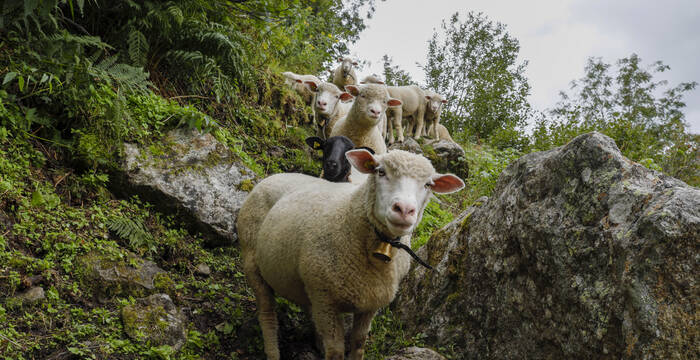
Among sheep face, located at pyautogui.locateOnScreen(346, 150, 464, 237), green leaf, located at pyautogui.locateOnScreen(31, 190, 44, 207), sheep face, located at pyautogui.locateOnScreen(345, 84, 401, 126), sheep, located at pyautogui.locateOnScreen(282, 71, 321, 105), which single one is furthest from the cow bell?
sheep, located at pyautogui.locateOnScreen(282, 71, 321, 105)

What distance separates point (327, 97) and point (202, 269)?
4839mm

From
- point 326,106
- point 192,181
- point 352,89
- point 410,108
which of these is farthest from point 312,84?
point 410,108

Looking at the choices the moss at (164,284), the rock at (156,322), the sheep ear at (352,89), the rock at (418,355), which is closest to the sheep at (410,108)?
the sheep ear at (352,89)

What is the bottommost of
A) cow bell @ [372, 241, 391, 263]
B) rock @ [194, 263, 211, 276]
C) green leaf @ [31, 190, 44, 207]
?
rock @ [194, 263, 211, 276]

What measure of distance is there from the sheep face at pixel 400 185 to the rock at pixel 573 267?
0.69 metres

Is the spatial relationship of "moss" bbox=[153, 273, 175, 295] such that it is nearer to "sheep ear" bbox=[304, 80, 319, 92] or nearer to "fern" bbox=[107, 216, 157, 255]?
"fern" bbox=[107, 216, 157, 255]

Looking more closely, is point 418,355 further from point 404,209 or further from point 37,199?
point 37,199

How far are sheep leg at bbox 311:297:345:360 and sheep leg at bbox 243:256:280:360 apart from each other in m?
0.88

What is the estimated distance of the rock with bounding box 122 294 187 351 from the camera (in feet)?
11.4

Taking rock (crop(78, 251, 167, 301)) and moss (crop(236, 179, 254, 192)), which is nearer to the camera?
rock (crop(78, 251, 167, 301))

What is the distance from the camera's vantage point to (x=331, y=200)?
383cm

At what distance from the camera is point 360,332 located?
3623 mm

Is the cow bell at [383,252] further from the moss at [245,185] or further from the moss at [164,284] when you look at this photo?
the moss at [245,185]

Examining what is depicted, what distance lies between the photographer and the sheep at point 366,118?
670 centimetres
